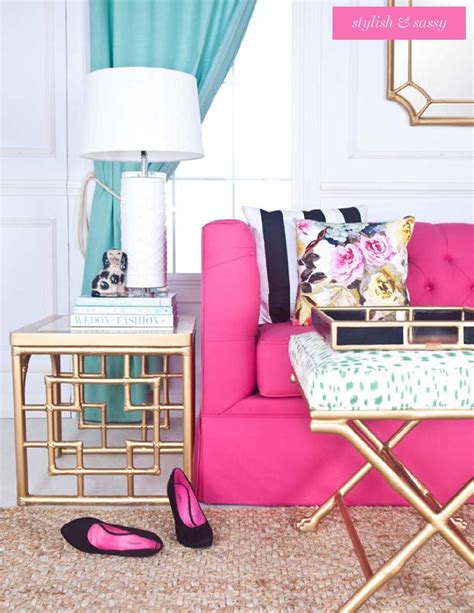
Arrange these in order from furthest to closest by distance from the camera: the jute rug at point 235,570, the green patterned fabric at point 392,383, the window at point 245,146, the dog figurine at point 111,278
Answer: the window at point 245,146 < the dog figurine at point 111,278 < the jute rug at point 235,570 < the green patterned fabric at point 392,383

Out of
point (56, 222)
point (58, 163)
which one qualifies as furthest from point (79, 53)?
point (56, 222)

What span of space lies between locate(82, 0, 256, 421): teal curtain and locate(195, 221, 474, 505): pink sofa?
39.1 inches

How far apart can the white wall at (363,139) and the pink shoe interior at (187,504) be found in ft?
5.52

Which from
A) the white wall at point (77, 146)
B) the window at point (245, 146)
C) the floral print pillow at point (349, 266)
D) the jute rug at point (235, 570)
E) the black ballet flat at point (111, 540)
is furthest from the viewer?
the window at point (245, 146)

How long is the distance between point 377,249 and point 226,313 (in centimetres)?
61

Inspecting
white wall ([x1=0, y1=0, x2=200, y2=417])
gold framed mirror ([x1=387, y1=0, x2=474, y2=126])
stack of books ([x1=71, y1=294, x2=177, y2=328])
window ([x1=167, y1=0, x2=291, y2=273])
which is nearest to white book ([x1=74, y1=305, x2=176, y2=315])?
stack of books ([x1=71, y1=294, x2=177, y2=328])

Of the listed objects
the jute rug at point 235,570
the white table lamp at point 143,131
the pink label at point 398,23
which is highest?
the pink label at point 398,23

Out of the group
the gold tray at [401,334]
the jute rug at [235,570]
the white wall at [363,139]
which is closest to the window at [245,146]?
the white wall at [363,139]

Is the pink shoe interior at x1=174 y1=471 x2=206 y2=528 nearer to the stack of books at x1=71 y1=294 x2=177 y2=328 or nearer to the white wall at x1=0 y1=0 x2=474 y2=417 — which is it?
the stack of books at x1=71 y1=294 x2=177 y2=328

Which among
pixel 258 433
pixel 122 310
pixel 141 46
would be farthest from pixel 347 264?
pixel 141 46

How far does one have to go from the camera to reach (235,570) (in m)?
1.63

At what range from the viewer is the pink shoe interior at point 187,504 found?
70.9 inches

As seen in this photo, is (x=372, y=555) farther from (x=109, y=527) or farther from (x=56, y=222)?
(x=56, y=222)

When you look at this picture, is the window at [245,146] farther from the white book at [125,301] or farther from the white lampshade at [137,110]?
the white book at [125,301]
